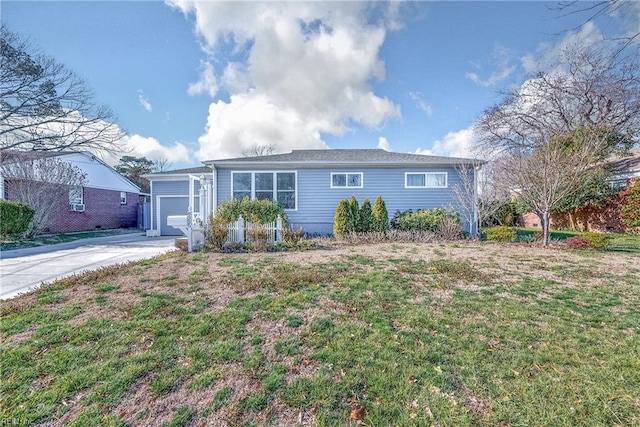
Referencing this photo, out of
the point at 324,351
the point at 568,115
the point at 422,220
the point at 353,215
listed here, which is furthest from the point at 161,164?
the point at 568,115

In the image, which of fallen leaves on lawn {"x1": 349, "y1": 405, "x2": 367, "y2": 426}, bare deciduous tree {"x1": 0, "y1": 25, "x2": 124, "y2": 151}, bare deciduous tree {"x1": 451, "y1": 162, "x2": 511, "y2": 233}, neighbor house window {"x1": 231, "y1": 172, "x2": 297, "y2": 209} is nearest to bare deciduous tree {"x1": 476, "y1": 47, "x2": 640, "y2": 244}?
bare deciduous tree {"x1": 451, "y1": 162, "x2": 511, "y2": 233}

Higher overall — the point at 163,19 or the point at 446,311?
the point at 163,19

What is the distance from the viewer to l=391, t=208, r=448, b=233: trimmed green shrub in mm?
10562

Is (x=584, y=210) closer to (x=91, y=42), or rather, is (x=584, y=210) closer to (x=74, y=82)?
(x=91, y=42)

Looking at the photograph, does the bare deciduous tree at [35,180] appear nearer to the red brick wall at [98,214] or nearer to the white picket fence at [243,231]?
the red brick wall at [98,214]

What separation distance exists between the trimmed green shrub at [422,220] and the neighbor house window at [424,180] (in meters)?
1.31

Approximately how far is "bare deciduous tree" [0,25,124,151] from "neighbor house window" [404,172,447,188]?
14258mm

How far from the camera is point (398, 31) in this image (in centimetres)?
984

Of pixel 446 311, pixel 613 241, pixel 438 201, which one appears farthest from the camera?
pixel 438 201

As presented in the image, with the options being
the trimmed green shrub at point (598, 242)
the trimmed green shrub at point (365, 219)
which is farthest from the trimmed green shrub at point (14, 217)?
the trimmed green shrub at point (598, 242)

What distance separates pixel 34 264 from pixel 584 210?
75.1ft

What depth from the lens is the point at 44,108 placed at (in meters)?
11.6

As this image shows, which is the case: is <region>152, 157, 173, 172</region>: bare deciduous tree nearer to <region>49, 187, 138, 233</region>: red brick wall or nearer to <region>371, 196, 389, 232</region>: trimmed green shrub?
<region>49, 187, 138, 233</region>: red brick wall

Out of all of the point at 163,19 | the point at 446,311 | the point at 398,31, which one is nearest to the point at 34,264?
the point at 163,19
